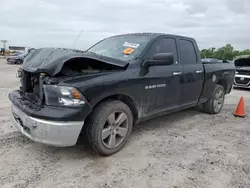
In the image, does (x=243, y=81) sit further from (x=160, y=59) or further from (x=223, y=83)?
(x=160, y=59)

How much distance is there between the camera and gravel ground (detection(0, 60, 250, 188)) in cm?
273

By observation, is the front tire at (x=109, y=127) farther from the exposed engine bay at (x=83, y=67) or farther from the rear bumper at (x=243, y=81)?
the rear bumper at (x=243, y=81)

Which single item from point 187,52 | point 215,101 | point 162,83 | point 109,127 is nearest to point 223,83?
point 215,101

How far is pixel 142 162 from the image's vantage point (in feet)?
10.5

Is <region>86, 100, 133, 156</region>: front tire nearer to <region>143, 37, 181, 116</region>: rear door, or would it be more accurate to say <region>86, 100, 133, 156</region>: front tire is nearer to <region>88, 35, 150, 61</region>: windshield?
<region>143, 37, 181, 116</region>: rear door

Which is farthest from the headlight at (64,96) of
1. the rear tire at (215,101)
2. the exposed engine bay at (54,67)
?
the rear tire at (215,101)

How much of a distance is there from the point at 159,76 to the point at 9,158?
247 centimetres

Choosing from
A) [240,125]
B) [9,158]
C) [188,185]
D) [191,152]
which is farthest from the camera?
[240,125]

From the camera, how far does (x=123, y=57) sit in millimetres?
3777

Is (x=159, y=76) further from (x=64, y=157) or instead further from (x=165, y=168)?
(x=64, y=157)

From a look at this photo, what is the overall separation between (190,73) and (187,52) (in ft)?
1.55

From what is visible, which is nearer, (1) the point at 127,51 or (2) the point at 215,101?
(1) the point at 127,51

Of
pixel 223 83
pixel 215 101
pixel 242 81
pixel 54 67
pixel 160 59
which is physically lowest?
pixel 215 101

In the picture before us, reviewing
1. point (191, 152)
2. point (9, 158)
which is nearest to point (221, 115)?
point (191, 152)
